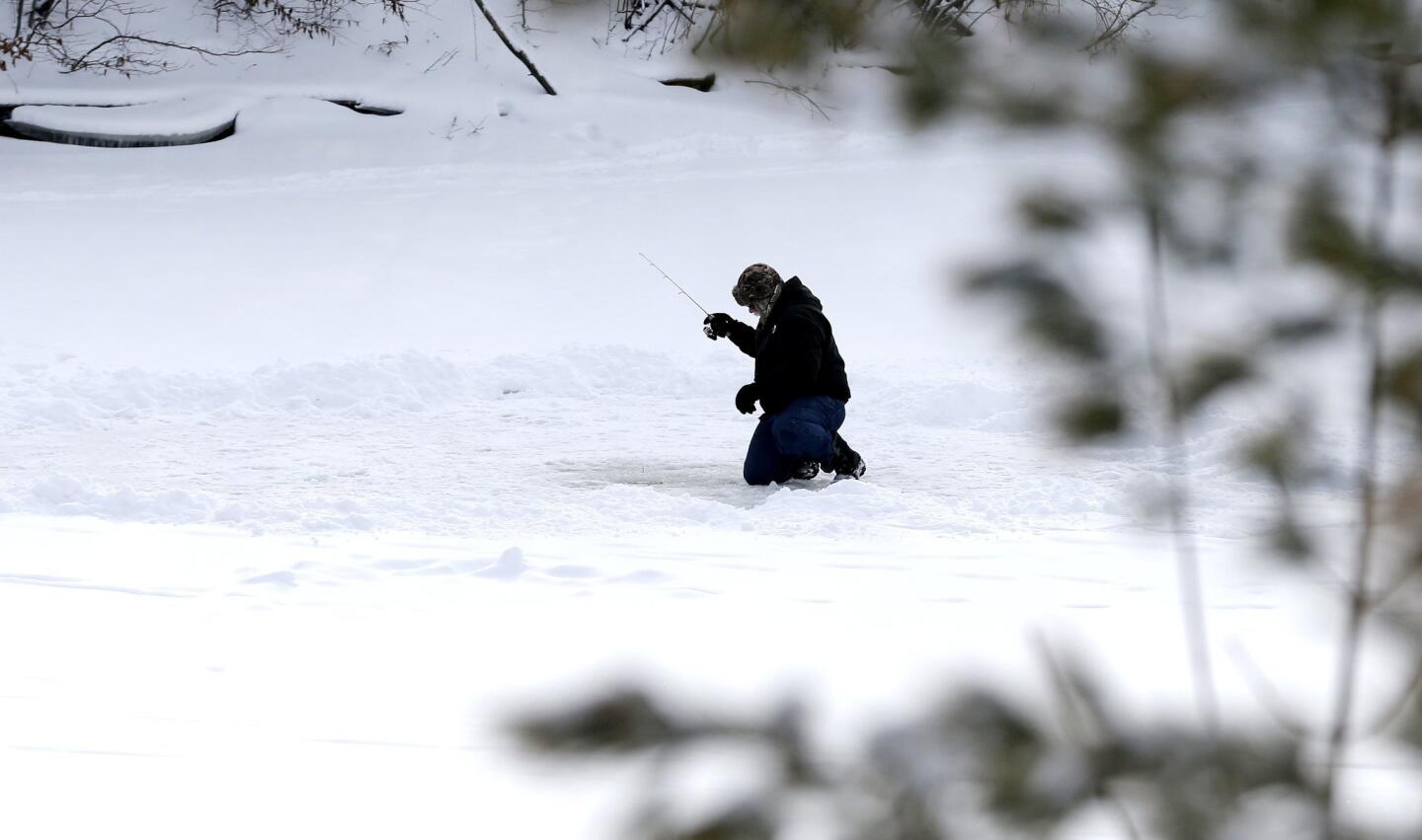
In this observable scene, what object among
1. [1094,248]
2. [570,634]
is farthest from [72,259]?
[1094,248]

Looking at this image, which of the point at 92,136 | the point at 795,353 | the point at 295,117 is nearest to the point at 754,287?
the point at 795,353

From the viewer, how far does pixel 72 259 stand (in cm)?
1599

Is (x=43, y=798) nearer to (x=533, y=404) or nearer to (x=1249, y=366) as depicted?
(x=1249, y=366)

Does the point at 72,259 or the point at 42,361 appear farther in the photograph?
the point at 72,259

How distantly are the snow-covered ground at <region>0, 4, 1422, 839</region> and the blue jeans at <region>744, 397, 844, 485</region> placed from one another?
32 centimetres

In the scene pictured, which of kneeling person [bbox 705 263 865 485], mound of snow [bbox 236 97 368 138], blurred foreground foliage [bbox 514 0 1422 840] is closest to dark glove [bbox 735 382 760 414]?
kneeling person [bbox 705 263 865 485]

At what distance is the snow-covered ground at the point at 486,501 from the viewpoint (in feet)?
11.6

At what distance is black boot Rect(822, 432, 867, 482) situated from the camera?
8.18 metres

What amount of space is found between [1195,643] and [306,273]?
1565 cm

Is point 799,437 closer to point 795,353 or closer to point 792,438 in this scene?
point 792,438

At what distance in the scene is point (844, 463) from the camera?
823 centimetres

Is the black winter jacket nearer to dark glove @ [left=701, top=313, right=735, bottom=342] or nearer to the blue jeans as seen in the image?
the blue jeans

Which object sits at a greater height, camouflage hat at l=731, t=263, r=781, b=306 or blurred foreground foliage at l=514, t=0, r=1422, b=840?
blurred foreground foliage at l=514, t=0, r=1422, b=840

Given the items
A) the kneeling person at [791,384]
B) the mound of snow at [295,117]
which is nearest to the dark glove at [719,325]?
the kneeling person at [791,384]
